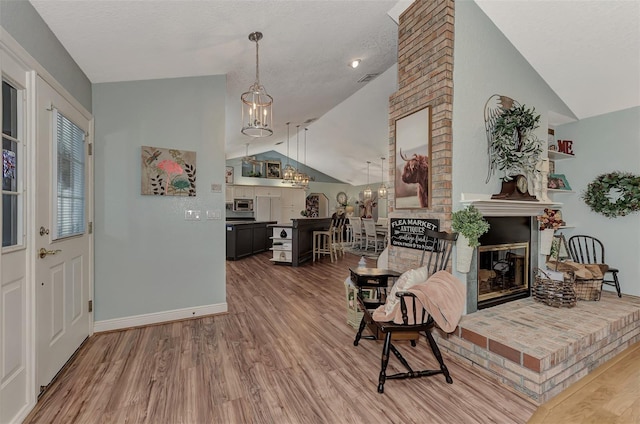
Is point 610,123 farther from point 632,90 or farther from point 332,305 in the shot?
point 332,305

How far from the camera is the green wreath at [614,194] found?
3488 millimetres

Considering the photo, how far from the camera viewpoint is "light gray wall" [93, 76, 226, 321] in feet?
9.62

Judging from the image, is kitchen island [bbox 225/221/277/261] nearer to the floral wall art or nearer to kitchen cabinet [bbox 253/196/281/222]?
kitchen cabinet [bbox 253/196/281/222]

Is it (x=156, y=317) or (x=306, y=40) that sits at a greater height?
(x=306, y=40)

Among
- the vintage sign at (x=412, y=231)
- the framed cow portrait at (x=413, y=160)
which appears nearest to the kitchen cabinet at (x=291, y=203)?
the vintage sign at (x=412, y=231)

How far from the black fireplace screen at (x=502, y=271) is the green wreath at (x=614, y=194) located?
4.83 ft

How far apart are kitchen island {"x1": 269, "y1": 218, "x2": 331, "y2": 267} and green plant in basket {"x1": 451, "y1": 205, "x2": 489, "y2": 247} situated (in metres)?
4.03

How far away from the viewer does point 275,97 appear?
14.9 ft

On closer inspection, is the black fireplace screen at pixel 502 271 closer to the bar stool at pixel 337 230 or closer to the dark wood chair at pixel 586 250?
the dark wood chair at pixel 586 250

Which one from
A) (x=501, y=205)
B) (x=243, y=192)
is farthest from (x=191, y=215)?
(x=243, y=192)

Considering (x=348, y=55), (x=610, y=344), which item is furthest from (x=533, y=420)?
(x=348, y=55)

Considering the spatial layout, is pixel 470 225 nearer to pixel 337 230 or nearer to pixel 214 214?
pixel 214 214

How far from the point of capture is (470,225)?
2479 mm

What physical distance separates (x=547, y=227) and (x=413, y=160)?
68.8 inches
